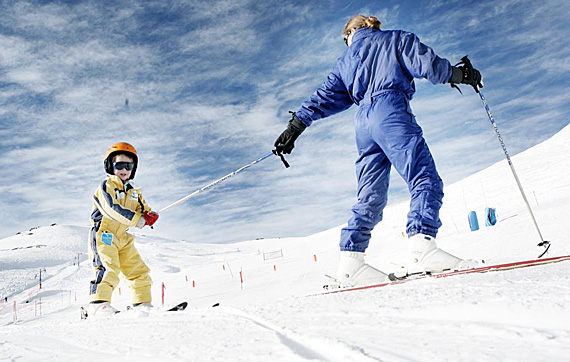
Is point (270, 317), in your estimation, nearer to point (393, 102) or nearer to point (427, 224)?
point (427, 224)

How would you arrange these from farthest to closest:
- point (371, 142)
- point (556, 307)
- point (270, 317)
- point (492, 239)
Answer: point (492, 239)
point (371, 142)
point (270, 317)
point (556, 307)

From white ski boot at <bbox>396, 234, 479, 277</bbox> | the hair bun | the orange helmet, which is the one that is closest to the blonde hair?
the hair bun

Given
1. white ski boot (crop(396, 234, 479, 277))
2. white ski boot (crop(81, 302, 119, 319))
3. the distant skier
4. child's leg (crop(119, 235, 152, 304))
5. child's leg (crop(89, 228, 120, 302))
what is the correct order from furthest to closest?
child's leg (crop(119, 235, 152, 304))
child's leg (crop(89, 228, 120, 302))
white ski boot (crop(81, 302, 119, 319))
the distant skier
white ski boot (crop(396, 234, 479, 277))

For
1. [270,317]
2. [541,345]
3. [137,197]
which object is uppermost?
[137,197]

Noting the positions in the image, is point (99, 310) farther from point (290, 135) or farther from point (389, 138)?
point (389, 138)

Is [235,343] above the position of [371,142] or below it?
below

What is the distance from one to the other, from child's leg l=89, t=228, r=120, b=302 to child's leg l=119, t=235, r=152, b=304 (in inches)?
10.2

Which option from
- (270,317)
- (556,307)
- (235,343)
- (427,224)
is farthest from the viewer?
(427,224)

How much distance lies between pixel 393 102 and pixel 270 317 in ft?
7.09

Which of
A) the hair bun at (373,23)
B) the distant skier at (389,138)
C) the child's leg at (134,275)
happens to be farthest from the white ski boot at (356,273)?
the child's leg at (134,275)

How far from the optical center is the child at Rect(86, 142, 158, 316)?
4.44 meters

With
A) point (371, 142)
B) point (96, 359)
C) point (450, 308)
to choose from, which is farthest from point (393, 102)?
point (96, 359)

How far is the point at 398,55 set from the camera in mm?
3283

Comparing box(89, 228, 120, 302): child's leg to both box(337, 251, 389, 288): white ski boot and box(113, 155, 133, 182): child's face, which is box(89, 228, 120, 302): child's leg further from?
box(337, 251, 389, 288): white ski boot
